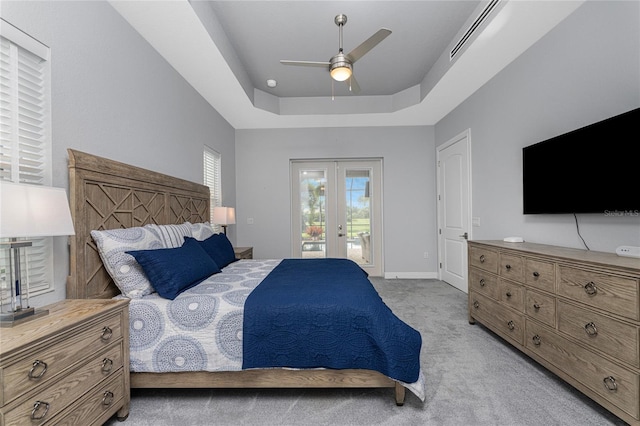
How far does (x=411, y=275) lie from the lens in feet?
15.9

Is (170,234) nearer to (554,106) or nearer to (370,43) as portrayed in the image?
(370,43)

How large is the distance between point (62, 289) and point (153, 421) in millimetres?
974

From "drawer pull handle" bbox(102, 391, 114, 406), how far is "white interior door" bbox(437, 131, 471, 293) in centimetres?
407

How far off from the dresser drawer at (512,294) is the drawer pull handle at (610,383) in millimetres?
672

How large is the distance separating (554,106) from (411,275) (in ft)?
10.8

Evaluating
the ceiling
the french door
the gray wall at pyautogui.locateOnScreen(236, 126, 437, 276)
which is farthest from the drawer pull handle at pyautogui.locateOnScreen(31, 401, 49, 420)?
the french door

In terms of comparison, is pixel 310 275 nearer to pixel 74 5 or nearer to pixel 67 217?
pixel 67 217

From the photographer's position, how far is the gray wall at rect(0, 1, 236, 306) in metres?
1.61

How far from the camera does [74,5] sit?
172cm

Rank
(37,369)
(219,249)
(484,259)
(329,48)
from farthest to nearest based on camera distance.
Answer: (329,48) → (219,249) → (484,259) → (37,369)

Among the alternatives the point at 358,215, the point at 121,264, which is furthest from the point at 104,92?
the point at 358,215

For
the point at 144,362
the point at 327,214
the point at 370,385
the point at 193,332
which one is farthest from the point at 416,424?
the point at 327,214

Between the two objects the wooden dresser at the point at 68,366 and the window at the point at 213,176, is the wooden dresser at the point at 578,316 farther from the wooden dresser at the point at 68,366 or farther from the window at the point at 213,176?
the window at the point at 213,176

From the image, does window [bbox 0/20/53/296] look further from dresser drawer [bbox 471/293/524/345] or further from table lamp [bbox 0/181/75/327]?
dresser drawer [bbox 471/293/524/345]
